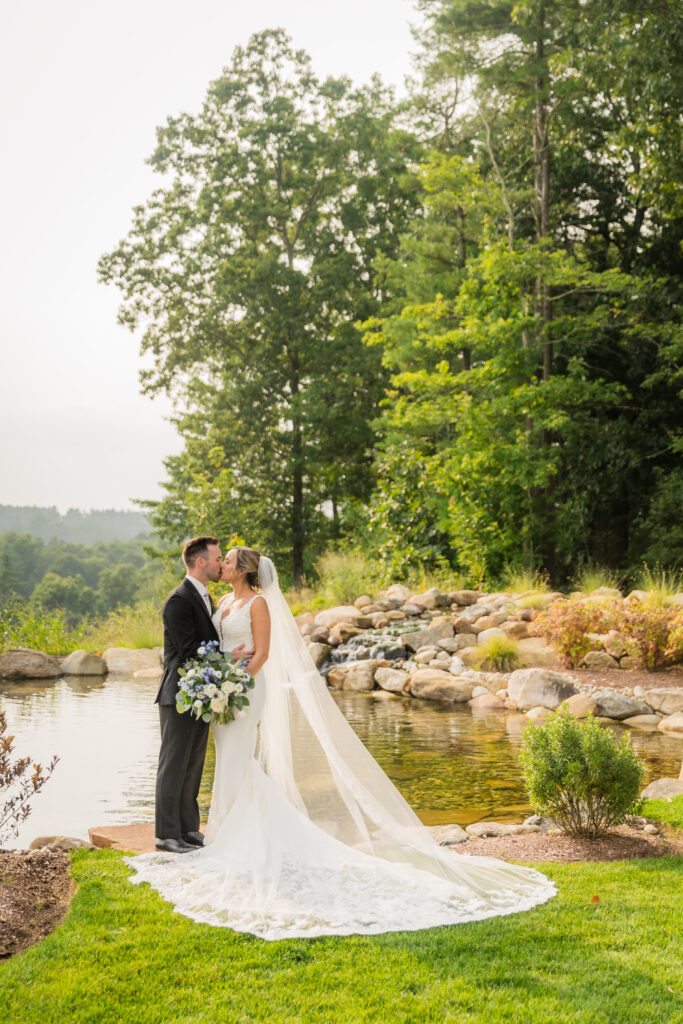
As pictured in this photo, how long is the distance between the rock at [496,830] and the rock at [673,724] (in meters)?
4.69

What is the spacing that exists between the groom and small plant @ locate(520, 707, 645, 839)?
2406 mm

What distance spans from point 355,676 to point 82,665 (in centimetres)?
634

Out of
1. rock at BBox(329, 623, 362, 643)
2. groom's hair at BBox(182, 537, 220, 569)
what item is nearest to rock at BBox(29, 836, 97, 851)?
groom's hair at BBox(182, 537, 220, 569)

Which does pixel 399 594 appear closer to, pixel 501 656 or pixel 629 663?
pixel 501 656

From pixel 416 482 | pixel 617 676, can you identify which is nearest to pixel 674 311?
pixel 416 482

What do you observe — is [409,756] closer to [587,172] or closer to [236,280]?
[587,172]

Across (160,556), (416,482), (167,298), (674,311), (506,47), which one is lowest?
(160,556)

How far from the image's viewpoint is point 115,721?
12.8 metres

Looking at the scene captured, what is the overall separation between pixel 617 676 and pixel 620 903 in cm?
848

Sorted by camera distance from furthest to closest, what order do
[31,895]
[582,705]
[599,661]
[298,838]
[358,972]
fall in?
[599,661] → [582,705] → [298,838] → [31,895] → [358,972]

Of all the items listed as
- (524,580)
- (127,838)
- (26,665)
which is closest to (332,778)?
(127,838)

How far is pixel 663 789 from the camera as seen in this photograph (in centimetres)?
766

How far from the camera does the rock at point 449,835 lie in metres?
6.56

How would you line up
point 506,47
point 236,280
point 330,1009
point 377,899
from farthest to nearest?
point 236,280 < point 506,47 < point 377,899 < point 330,1009
